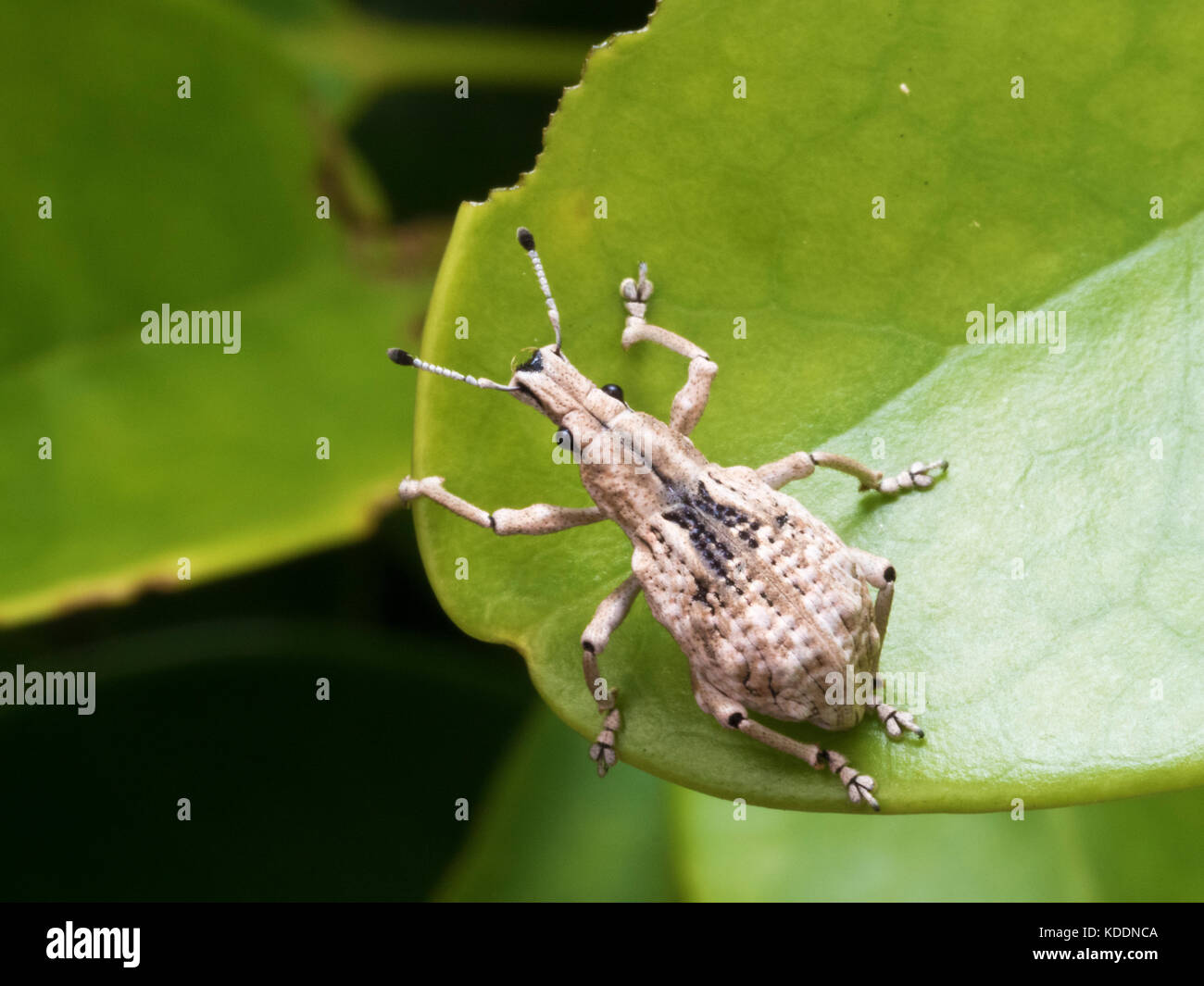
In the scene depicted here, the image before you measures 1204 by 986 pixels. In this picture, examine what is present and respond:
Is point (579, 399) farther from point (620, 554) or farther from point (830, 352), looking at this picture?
point (830, 352)

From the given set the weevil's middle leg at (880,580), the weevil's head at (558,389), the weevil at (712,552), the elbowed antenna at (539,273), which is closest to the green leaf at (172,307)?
the weevil's head at (558,389)

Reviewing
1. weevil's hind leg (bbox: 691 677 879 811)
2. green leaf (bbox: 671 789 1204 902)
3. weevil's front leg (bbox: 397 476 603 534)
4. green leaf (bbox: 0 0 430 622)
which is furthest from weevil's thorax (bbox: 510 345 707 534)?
green leaf (bbox: 671 789 1204 902)

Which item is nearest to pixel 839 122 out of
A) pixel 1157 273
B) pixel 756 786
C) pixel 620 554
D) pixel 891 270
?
pixel 891 270

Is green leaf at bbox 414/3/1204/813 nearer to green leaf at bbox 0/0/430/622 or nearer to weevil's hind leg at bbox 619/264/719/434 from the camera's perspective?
weevil's hind leg at bbox 619/264/719/434

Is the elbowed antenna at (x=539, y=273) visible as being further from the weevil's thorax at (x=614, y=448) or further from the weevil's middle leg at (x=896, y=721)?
the weevil's middle leg at (x=896, y=721)
